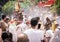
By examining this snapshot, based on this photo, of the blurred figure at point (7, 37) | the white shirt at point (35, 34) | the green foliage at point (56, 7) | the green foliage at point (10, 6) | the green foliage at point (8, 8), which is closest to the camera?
the blurred figure at point (7, 37)

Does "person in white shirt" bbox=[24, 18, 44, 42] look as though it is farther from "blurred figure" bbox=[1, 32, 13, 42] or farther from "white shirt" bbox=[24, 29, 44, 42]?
"blurred figure" bbox=[1, 32, 13, 42]

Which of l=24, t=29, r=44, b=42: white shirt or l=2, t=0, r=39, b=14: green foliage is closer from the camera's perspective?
l=24, t=29, r=44, b=42: white shirt

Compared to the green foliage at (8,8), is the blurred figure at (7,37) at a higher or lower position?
higher

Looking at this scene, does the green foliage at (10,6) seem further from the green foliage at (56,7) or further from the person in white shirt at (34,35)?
the person in white shirt at (34,35)

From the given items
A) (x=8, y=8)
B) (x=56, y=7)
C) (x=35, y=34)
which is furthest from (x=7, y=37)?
(x=8, y=8)

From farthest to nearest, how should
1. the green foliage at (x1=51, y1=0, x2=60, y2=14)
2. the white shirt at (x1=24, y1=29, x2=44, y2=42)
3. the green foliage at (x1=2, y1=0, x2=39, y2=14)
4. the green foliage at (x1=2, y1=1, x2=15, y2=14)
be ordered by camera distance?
the green foliage at (x1=2, y1=1, x2=15, y2=14)
the green foliage at (x1=2, y1=0, x2=39, y2=14)
the green foliage at (x1=51, y1=0, x2=60, y2=14)
the white shirt at (x1=24, y1=29, x2=44, y2=42)

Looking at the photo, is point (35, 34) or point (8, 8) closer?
point (35, 34)

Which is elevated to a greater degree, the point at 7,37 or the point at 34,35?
the point at 7,37

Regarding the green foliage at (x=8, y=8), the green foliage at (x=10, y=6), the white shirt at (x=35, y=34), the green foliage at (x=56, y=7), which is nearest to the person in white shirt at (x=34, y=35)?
the white shirt at (x=35, y=34)

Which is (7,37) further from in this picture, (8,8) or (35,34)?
(8,8)

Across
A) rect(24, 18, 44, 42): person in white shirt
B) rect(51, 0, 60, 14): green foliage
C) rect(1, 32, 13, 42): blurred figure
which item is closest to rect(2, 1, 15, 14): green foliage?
rect(51, 0, 60, 14): green foliage

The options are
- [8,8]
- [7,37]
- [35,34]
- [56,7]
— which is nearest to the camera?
[7,37]

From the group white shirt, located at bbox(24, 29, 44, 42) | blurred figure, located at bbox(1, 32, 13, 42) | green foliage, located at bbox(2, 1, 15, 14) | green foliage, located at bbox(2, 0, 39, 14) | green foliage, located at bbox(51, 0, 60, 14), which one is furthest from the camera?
green foliage, located at bbox(2, 1, 15, 14)

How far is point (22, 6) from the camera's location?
4480 mm
